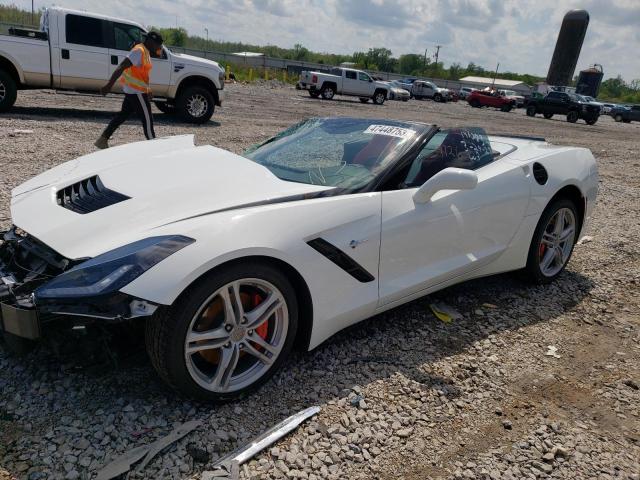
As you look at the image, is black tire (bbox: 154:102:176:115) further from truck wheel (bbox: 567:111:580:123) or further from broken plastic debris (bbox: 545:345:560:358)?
truck wheel (bbox: 567:111:580:123)

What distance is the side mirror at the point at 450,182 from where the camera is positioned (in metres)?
2.78

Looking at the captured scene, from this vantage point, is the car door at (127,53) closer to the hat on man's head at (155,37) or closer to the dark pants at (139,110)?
the hat on man's head at (155,37)

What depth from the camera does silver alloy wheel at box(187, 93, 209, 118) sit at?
1134 cm

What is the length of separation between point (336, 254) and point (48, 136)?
7316 millimetres

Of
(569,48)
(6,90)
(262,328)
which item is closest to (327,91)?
(6,90)

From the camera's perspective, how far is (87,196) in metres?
2.73

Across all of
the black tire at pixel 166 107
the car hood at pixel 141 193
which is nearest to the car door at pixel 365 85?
the black tire at pixel 166 107

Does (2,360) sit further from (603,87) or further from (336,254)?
(603,87)

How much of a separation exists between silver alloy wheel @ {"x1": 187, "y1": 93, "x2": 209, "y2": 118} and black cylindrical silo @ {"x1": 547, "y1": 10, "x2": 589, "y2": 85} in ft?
174

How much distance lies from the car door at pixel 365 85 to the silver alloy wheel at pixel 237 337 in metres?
26.6

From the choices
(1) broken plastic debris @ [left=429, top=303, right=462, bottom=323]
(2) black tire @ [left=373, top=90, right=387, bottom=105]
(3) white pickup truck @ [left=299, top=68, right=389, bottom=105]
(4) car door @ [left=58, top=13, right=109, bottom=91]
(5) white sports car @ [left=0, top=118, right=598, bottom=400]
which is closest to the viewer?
(5) white sports car @ [left=0, top=118, right=598, bottom=400]

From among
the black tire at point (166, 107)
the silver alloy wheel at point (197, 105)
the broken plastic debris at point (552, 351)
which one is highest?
the silver alloy wheel at point (197, 105)

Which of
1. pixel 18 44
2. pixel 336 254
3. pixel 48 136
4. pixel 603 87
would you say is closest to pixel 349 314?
pixel 336 254

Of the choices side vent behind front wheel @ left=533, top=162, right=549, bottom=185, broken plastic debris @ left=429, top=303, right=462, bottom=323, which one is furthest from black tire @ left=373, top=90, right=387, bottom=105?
broken plastic debris @ left=429, top=303, right=462, bottom=323
